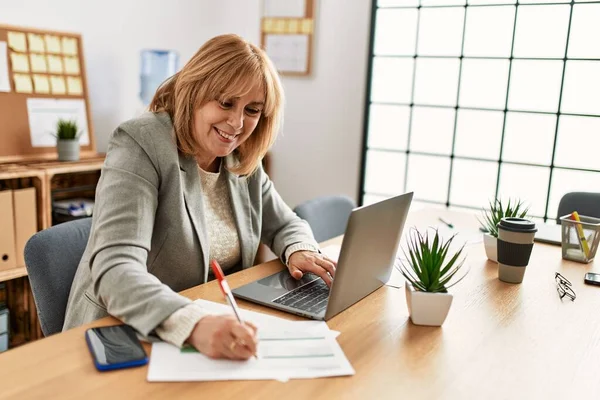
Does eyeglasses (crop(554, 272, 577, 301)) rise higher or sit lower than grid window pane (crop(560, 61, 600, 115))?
lower

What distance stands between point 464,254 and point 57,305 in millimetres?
1212

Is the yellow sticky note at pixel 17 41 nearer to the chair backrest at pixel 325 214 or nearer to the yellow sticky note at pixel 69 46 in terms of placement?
the yellow sticky note at pixel 69 46

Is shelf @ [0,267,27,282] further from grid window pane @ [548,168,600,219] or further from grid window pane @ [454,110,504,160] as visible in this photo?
grid window pane @ [548,168,600,219]

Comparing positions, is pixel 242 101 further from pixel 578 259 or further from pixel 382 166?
pixel 382 166

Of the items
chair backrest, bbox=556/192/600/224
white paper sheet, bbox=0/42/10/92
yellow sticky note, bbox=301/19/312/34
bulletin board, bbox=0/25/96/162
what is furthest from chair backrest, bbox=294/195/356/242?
yellow sticky note, bbox=301/19/312/34

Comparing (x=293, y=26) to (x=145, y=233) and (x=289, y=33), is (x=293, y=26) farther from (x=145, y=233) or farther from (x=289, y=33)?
(x=145, y=233)

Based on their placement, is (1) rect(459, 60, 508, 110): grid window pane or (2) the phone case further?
(1) rect(459, 60, 508, 110): grid window pane

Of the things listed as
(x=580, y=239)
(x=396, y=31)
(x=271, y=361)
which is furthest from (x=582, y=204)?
(x=271, y=361)

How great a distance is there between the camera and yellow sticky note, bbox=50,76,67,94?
9.77 ft

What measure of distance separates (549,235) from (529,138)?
1.35 meters

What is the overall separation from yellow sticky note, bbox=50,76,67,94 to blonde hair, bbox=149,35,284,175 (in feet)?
5.25

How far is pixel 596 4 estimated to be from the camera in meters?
3.06

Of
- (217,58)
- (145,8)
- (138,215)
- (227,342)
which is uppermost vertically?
(145,8)

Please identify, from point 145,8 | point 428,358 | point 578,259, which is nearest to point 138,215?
point 428,358
